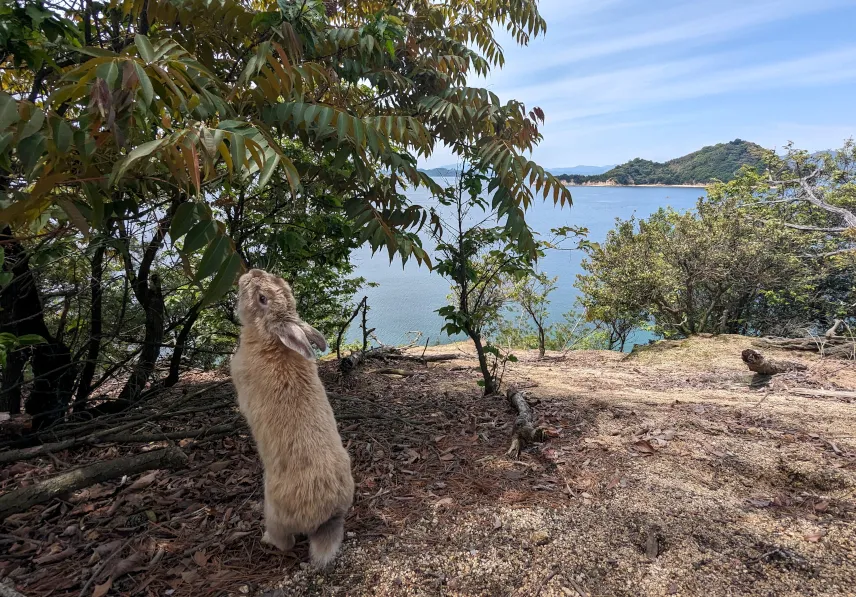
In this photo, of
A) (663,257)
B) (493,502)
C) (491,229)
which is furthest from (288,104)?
(663,257)

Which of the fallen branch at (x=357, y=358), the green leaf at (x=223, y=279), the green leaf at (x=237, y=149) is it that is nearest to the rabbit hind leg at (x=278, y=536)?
the green leaf at (x=223, y=279)

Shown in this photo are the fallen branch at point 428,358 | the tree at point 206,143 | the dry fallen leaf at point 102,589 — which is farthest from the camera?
the fallen branch at point 428,358

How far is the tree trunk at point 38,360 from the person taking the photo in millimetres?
3227

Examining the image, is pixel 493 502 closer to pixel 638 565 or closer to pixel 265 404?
pixel 638 565

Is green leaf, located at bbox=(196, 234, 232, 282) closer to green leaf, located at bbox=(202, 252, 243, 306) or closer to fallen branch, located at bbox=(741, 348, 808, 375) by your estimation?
green leaf, located at bbox=(202, 252, 243, 306)

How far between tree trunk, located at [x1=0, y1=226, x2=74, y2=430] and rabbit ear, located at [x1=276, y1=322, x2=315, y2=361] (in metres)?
2.11

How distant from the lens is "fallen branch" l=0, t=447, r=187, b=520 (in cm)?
242

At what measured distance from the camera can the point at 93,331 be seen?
3723 mm

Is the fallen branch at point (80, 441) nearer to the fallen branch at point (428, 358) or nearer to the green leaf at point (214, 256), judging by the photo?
the green leaf at point (214, 256)

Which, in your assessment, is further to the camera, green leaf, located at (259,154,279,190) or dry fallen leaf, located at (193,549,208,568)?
dry fallen leaf, located at (193,549,208,568)

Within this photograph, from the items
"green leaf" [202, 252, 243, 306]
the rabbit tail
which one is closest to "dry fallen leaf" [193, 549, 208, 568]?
the rabbit tail

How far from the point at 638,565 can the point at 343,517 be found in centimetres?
150

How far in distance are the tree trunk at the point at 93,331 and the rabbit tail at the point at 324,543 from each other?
254 cm

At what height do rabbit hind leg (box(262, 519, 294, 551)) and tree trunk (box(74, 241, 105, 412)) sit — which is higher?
tree trunk (box(74, 241, 105, 412))
